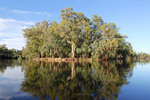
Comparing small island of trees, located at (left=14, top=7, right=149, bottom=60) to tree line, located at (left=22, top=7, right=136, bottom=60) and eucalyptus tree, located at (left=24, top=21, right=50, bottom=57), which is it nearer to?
tree line, located at (left=22, top=7, right=136, bottom=60)

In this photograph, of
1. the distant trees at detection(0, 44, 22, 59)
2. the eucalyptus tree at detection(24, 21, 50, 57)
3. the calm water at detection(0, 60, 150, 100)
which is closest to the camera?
the calm water at detection(0, 60, 150, 100)

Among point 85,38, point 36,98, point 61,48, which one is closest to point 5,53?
point 61,48

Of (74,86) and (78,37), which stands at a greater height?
(78,37)

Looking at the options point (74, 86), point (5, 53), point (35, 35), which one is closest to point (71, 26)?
point (35, 35)

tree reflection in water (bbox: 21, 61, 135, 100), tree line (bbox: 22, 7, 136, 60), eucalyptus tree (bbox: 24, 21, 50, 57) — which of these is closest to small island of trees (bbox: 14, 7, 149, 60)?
tree line (bbox: 22, 7, 136, 60)

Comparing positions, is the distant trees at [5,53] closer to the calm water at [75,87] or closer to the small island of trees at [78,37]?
the small island of trees at [78,37]

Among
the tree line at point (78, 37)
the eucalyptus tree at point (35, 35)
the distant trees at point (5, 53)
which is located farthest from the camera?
the distant trees at point (5, 53)

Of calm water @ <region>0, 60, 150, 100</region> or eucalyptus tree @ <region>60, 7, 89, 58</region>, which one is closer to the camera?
calm water @ <region>0, 60, 150, 100</region>

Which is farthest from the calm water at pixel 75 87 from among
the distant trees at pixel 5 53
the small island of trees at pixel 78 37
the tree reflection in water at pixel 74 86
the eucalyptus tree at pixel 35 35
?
the distant trees at pixel 5 53

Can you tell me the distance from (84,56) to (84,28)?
13249mm

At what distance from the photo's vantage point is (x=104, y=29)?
51469 mm

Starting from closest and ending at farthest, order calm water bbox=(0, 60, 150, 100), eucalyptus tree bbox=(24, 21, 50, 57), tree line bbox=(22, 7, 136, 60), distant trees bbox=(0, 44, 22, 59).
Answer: calm water bbox=(0, 60, 150, 100), tree line bbox=(22, 7, 136, 60), eucalyptus tree bbox=(24, 21, 50, 57), distant trees bbox=(0, 44, 22, 59)

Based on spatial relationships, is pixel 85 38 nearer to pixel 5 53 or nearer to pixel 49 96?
pixel 49 96

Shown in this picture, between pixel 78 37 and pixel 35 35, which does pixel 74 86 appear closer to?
pixel 78 37
